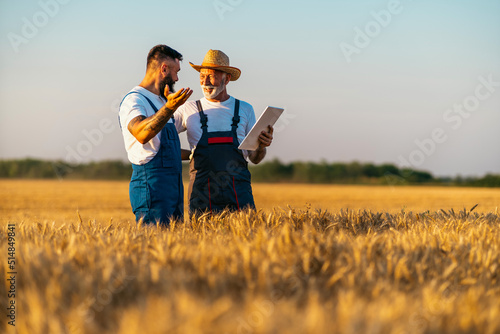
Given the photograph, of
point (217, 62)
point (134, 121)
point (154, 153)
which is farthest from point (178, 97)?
point (217, 62)

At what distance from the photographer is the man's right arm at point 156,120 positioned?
391 cm

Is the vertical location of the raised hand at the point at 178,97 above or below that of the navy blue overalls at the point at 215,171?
above

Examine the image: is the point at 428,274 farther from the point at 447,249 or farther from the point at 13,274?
the point at 13,274

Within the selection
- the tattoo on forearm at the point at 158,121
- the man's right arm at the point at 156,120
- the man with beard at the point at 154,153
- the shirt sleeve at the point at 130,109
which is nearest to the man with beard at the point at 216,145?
the man with beard at the point at 154,153

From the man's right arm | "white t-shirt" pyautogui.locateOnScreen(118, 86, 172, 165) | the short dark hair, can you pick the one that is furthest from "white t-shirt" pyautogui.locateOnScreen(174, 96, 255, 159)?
the man's right arm

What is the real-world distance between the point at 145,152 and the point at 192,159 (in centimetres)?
72

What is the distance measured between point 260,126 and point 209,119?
0.75 metres

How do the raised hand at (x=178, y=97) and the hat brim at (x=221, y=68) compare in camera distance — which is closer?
the raised hand at (x=178, y=97)

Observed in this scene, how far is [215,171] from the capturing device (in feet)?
16.8

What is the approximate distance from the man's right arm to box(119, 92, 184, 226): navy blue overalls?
1.35 feet

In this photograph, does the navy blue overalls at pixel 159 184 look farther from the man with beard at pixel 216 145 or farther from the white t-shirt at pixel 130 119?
the man with beard at pixel 216 145

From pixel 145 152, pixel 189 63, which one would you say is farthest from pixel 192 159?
pixel 189 63

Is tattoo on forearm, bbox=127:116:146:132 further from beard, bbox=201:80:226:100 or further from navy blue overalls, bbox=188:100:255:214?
beard, bbox=201:80:226:100

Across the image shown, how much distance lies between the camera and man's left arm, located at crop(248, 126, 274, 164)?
485 cm
